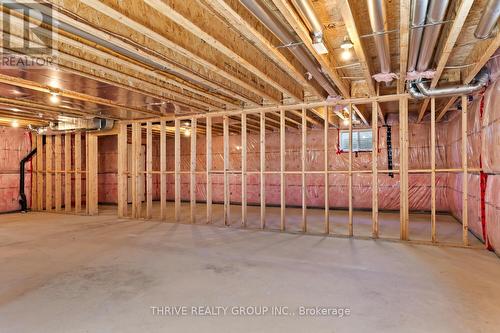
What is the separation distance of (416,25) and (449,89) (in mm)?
2032

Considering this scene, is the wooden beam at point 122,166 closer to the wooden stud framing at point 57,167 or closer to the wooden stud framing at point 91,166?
the wooden stud framing at point 91,166

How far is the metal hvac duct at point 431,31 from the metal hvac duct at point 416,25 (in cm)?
4

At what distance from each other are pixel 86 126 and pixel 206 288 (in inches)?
216

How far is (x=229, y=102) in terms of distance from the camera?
→ 17.3ft

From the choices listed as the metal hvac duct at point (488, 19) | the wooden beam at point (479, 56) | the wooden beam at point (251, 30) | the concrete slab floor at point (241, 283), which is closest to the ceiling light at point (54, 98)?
the concrete slab floor at point (241, 283)

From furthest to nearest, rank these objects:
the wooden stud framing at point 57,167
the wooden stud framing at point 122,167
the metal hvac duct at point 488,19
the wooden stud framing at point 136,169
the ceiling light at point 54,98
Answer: the wooden stud framing at point 57,167 → the wooden stud framing at point 122,167 → the wooden stud framing at point 136,169 → the ceiling light at point 54,98 → the metal hvac duct at point 488,19

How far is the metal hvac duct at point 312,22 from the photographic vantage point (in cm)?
228

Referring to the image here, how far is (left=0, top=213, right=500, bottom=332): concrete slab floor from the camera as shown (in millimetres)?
2178

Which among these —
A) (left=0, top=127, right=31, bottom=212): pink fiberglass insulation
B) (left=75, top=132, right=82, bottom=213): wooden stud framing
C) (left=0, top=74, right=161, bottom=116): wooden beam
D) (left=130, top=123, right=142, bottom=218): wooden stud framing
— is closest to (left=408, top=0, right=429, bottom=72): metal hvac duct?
(left=0, top=74, right=161, bottom=116): wooden beam

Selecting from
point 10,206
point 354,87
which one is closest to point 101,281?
point 354,87

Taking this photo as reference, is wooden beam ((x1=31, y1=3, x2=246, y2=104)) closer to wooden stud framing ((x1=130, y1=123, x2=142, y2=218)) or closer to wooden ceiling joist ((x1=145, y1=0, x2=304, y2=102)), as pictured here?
wooden ceiling joist ((x1=145, y1=0, x2=304, y2=102))

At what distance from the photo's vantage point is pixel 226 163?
5887 millimetres

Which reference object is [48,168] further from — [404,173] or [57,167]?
[404,173]

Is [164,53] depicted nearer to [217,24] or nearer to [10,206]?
[217,24]
